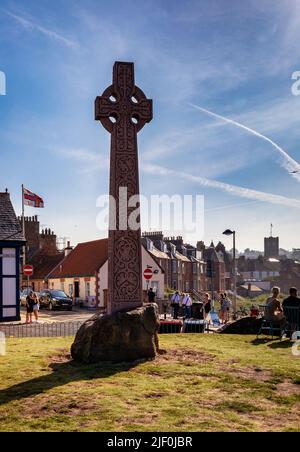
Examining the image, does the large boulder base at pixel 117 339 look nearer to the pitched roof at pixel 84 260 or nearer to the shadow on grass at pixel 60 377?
the shadow on grass at pixel 60 377

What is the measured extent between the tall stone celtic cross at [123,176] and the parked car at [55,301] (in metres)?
25.8

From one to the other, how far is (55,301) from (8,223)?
1069 centimetres

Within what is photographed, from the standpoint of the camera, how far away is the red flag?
3500 centimetres

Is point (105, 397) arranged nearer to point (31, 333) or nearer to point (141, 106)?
point (141, 106)

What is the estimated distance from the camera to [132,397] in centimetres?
775

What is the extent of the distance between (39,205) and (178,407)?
30179mm

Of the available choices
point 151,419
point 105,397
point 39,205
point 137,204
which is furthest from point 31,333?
point 39,205

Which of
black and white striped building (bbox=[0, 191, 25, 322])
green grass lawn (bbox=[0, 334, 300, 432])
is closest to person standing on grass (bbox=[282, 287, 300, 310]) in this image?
green grass lawn (bbox=[0, 334, 300, 432])

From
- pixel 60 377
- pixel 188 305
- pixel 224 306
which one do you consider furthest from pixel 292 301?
pixel 188 305

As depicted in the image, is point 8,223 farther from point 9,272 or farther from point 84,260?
point 84,260

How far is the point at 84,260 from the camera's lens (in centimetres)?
4472

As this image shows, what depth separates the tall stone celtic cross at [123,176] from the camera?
37.9 feet

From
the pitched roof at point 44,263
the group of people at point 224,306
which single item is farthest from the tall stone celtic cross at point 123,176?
the pitched roof at point 44,263

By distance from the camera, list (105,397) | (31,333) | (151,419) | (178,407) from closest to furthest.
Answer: (151,419)
(178,407)
(105,397)
(31,333)
